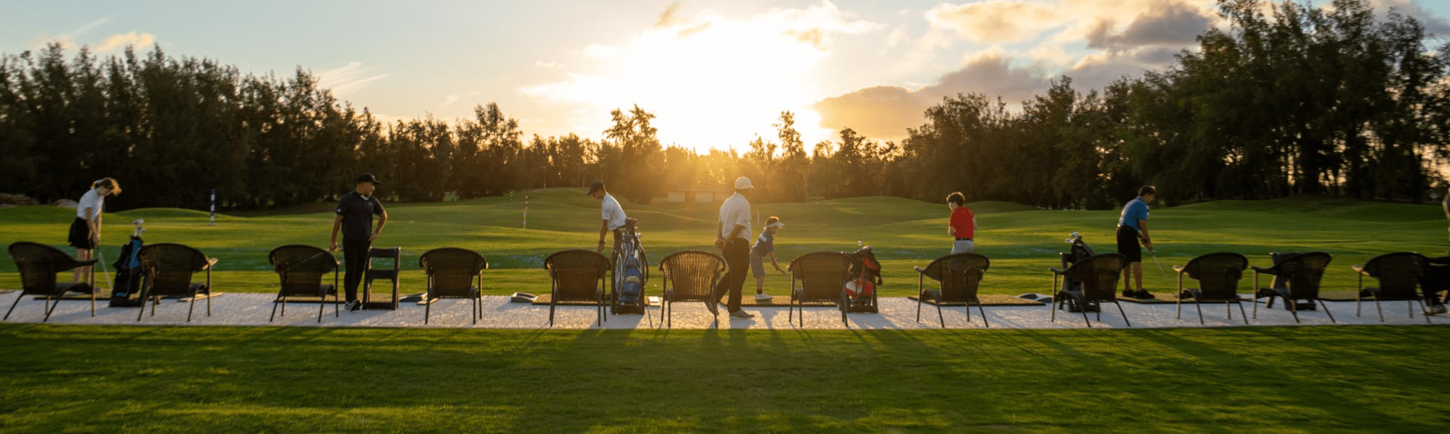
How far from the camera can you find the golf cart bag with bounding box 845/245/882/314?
9.98 m

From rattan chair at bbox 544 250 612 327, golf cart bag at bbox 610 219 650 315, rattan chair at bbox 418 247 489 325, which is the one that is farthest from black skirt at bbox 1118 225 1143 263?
rattan chair at bbox 418 247 489 325

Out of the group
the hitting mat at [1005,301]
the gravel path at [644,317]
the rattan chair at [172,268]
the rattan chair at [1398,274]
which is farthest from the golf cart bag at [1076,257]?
the rattan chair at [172,268]

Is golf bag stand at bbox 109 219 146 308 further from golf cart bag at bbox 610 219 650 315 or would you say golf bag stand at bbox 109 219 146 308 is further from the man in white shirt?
golf cart bag at bbox 610 219 650 315

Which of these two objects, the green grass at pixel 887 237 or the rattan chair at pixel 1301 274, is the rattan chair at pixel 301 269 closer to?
the green grass at pixel 887 237

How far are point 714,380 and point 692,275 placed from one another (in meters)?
3.02

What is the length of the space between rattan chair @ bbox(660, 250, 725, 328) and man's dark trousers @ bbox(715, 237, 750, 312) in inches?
6.0

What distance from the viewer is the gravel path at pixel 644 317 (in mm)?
9117

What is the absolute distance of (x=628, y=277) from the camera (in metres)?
9.76

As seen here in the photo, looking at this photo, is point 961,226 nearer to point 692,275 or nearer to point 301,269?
point 692,275

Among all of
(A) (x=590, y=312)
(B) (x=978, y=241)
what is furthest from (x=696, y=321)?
(B) (x=978, y=241)

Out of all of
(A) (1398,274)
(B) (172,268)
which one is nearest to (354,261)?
(B) (172,268)

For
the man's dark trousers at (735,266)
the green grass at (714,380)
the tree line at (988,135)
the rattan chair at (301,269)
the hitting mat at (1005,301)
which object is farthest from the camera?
the tree line at (988,135)

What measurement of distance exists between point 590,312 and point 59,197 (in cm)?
5515

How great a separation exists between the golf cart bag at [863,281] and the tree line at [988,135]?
46.4m
